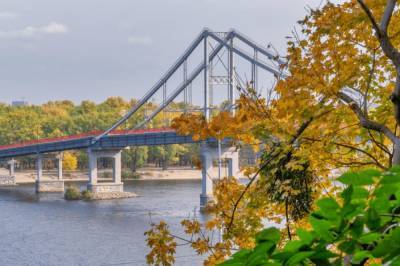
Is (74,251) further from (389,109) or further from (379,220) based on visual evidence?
(379,220)

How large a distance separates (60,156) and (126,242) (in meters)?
45.4

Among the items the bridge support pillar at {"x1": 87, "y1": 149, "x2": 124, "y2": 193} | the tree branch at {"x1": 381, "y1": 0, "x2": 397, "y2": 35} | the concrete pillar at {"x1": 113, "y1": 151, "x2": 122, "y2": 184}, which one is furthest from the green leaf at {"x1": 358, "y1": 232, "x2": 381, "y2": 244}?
the concrete pillar at {"x1": 113, "y1": 151, "x2": 122, "y2": 184}

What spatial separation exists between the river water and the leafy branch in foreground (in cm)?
2655

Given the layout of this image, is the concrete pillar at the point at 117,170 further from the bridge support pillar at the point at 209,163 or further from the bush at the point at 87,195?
the bridge support pillar at the point at 209,163

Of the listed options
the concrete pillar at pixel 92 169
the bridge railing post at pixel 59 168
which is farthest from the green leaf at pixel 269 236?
the bridge railing post at pixel 59 168

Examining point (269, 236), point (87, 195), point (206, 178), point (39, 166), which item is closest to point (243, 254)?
point (269, 236)

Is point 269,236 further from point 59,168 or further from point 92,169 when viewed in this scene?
point 59,168

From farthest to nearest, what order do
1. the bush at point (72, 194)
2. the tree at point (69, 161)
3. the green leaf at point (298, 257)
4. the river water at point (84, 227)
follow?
the tree at point (69, 161)
the bush at point (72, 194)
the river water at point (84, 227)
the green leaf at point (298, 257)

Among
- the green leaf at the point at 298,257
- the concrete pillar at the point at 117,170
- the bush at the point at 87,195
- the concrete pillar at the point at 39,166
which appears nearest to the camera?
the green leaf at the point at 298,257

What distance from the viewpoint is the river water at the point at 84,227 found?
1200 inches

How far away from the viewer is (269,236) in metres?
1.44

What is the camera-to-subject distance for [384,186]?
141 centimetres

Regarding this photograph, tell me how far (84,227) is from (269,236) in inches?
1606

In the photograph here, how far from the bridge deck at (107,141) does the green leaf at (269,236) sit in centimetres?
5761
